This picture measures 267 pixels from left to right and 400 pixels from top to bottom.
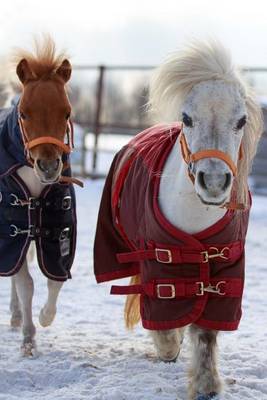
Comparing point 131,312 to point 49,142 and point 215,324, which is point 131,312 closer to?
point 215,324

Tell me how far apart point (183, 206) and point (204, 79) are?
0.53m

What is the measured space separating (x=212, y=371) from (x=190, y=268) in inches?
18.8

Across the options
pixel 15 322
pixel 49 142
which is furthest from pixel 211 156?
pixel 15 322

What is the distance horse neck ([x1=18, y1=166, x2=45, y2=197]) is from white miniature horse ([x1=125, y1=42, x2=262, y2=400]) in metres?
0.78

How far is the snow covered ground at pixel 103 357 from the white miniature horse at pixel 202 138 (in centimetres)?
18

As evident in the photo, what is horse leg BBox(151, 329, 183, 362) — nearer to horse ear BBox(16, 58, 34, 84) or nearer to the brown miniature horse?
the brown miniature horse

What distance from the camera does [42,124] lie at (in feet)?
10.9

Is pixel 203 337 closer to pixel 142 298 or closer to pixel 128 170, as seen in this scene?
pixel 142 298

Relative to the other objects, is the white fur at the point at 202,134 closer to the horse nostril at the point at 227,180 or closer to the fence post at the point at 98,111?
the horse nostril at the point at 227,180

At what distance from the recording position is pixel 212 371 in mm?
3109

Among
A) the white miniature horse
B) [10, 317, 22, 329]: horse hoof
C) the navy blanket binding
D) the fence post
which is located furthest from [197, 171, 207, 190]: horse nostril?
the fence post

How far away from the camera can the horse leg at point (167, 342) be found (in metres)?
3.26

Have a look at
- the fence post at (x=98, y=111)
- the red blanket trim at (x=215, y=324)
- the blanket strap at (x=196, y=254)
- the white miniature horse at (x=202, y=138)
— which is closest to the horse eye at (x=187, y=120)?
the white miniature horse at (x=202, y=138)

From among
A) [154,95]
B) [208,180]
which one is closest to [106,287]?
[154,95]
